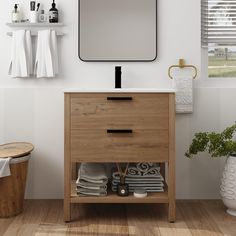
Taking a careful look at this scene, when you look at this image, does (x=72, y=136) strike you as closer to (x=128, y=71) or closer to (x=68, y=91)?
(x=68, y=91)

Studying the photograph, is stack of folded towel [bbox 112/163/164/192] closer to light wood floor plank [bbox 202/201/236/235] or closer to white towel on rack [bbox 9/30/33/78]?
light wood floor plank [bbox 202/201/236/235]

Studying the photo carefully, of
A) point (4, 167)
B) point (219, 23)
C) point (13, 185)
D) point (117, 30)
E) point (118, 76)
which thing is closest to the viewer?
point (4, 167)

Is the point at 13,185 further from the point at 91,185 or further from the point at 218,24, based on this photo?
the point at 218,24

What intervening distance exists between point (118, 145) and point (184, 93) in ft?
2.58

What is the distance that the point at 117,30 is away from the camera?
3023mm

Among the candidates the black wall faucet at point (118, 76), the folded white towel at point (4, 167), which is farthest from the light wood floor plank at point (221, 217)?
the folded white towel at point (4, 167)

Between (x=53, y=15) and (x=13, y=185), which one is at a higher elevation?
(x=53, y=15)

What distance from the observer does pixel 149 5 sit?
3021mm

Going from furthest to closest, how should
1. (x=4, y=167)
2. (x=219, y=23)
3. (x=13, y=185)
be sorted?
1. (x=219, y=23)
2. (x=13, y=185)
3. (x=4, y=167)

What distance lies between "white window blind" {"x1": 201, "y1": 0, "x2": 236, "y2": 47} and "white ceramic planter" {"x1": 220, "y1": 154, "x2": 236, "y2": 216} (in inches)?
38.7

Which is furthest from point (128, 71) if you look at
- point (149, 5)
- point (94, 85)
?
point (149, 5)

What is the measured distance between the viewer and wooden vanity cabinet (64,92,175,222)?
2.52m

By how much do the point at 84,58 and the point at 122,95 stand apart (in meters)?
0.67

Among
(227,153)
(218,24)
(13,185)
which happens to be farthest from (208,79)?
(13,185)
